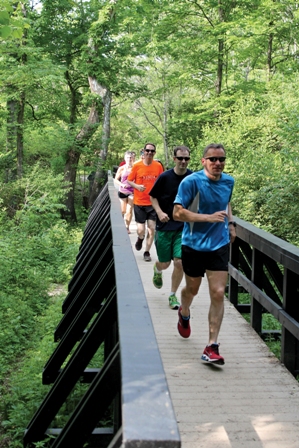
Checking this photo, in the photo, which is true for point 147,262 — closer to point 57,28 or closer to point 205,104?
point 205,104

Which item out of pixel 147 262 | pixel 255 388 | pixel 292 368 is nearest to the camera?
pixel 255 388

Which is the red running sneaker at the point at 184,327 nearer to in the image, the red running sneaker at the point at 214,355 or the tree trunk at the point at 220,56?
the red running sneaker at the point at 214,355

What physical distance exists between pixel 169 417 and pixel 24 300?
10839 mm

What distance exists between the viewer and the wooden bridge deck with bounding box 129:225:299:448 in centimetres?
371

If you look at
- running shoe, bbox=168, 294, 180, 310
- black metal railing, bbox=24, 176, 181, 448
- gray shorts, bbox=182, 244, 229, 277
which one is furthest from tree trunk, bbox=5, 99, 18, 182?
black metal railing, bbox=24, 176, 181, 448

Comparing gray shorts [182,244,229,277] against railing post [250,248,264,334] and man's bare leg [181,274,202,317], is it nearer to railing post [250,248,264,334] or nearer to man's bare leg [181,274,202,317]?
man's bare leg [181,274,202,317]

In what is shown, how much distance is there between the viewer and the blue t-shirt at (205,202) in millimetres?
4734

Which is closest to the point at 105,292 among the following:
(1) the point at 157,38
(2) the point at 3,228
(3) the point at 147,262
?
(3) the point at 147,262

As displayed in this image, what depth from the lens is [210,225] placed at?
480 cm

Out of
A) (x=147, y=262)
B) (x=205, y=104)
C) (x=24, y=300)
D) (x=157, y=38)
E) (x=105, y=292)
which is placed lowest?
(x=24, y=300)

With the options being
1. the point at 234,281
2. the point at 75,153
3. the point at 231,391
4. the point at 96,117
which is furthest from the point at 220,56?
the point at 231,391

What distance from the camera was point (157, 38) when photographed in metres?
24.8

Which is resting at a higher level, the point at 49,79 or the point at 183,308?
the point at 49,79

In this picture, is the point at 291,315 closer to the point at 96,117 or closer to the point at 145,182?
the point at 145,182
